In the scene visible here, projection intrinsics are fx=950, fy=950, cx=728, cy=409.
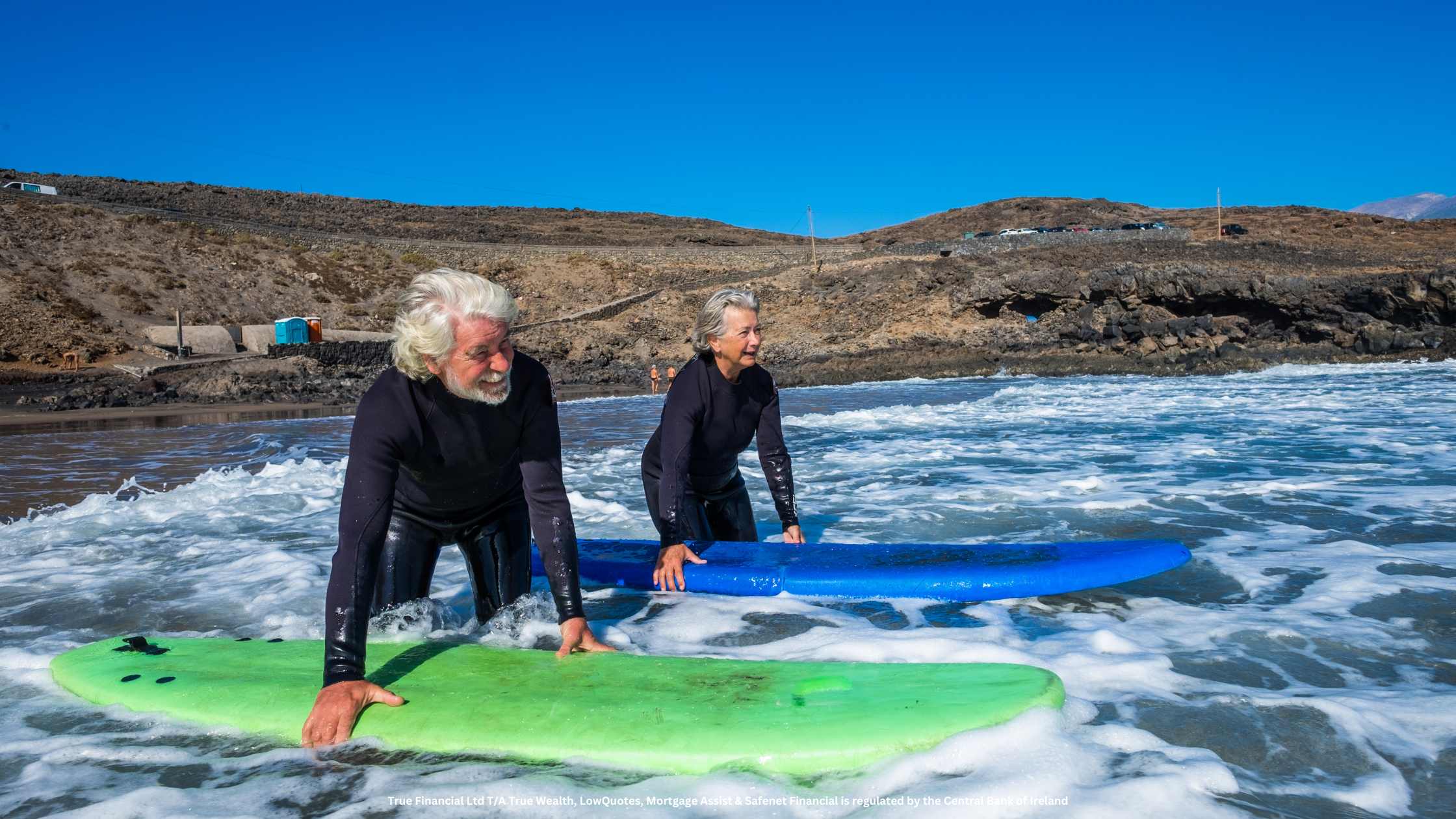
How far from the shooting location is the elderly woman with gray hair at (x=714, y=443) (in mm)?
3568

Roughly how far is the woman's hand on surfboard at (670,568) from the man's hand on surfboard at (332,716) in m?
1.42

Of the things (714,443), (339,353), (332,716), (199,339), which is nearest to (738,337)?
(714,443)

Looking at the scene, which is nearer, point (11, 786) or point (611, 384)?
point (11, 786)

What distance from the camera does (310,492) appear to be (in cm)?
695

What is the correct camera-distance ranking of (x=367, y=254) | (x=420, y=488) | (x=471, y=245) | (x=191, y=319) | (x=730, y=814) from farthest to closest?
1. (x=471, y=245)
2. (x=367, y=254)
3. (x=191, y=319)
4. (x=420, y=488)
5. (x=730, y=814)

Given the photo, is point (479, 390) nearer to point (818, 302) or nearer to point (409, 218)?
point (818, 302)

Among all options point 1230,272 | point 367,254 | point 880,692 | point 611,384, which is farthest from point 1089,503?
point 367,254

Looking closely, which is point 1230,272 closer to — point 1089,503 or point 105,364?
point 1089,503

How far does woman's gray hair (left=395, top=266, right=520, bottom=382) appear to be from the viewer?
234 centimetres

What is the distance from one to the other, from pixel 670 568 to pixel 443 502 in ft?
3.37

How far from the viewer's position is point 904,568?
362cm

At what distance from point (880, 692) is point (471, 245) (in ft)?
149

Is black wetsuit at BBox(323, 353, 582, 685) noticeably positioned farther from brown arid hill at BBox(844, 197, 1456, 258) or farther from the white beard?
brown arid hill at BBox(844, 197, 1456, 258)

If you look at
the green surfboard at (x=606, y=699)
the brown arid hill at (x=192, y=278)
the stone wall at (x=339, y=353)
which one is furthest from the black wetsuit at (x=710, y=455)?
the brown arid hill at (x=192, y=278)
